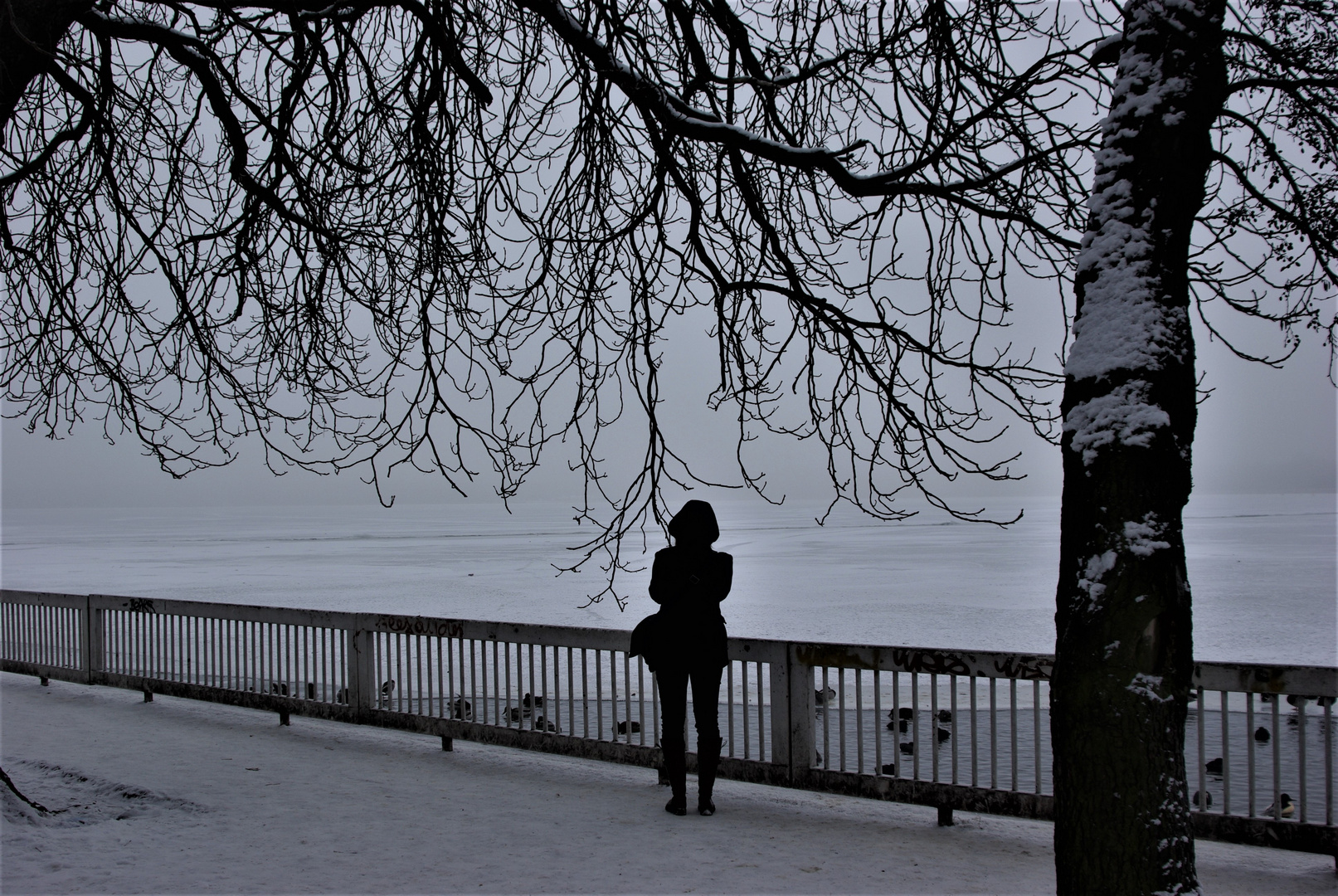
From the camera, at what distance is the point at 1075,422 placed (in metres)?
3.29

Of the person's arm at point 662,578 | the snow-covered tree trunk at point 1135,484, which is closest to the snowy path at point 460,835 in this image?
the person's arm at point 662,578

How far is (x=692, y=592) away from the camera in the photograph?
6074mm

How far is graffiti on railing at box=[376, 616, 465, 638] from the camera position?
7.90 m

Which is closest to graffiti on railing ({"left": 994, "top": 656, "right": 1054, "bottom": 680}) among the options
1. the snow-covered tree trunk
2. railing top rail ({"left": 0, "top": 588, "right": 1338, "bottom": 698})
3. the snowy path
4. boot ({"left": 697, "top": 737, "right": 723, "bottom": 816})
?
railing top rail ({"left": 0, "top": 588, "right": 1338, "bottom": 698})

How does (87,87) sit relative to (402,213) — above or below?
above

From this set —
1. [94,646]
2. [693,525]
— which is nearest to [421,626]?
[693,525]

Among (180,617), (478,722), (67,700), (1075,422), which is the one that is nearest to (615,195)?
(478,722)

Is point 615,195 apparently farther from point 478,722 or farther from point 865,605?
point 865,605

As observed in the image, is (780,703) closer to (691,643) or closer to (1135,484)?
(691,643)

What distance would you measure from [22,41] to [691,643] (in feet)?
16.1

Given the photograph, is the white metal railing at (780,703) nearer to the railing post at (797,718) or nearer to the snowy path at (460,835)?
the railing post at (797,718)

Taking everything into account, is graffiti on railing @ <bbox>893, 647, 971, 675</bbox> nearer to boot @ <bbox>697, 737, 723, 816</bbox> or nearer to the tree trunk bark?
boot @ <bbox>697, 737, 723, 816</bbox>

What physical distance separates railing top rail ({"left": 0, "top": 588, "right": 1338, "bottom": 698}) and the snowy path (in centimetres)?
88

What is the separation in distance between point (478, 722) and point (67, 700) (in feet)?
16.3
